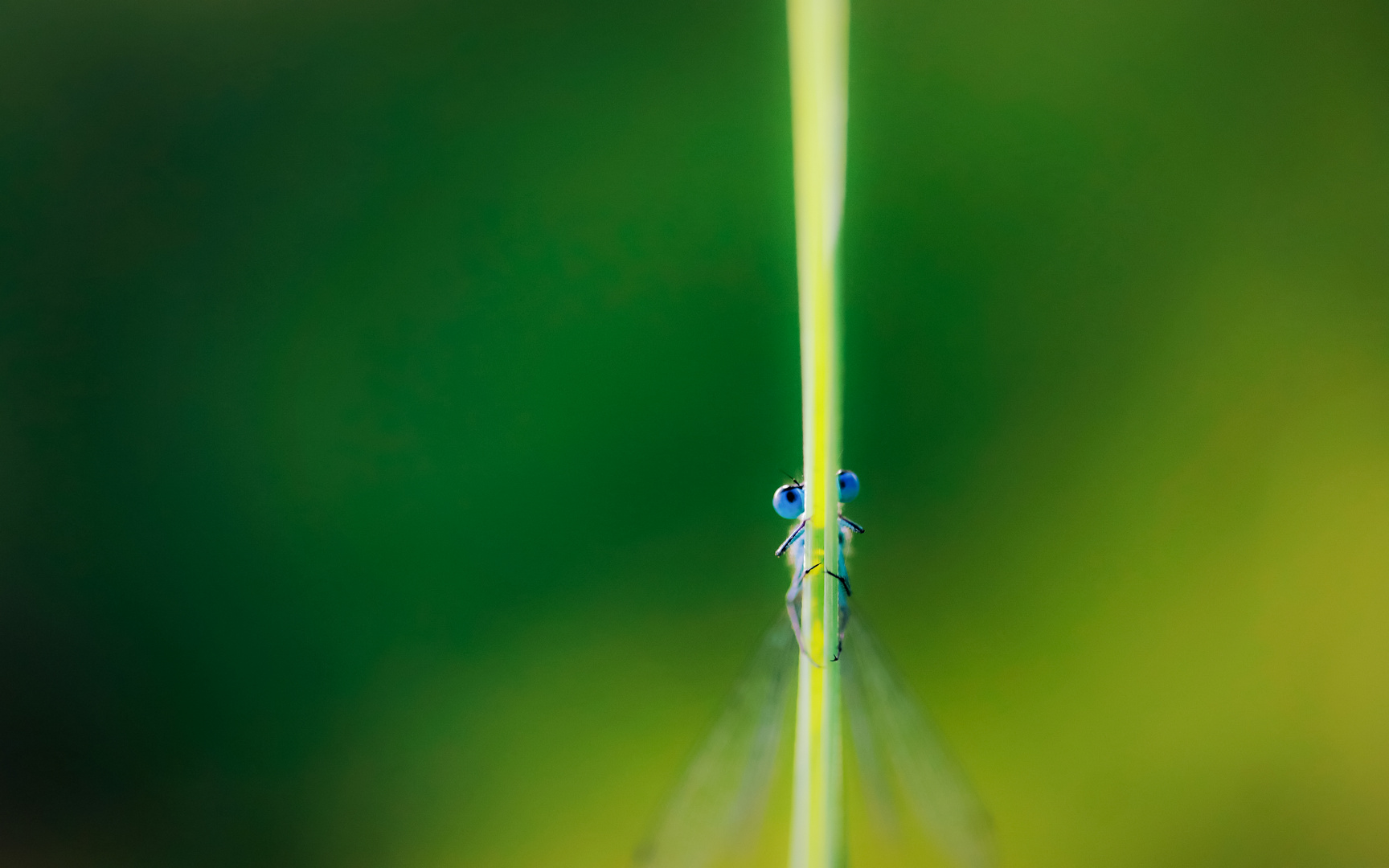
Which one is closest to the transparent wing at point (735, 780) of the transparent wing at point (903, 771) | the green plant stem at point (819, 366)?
the transparent wing at point (903, 771)

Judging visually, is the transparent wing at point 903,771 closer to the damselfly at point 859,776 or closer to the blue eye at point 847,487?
the damselfly at point 859,776

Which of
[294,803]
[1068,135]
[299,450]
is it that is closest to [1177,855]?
[1068,135]

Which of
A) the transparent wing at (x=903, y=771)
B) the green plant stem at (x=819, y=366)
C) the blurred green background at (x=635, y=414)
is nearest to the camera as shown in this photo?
the green plant stem at (x=819, y=366)

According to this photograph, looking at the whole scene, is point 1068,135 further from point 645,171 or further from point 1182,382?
point 645,171

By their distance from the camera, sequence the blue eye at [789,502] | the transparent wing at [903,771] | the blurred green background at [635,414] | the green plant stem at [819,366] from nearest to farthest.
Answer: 1. the green plant stem at [819,366]
2. the blue eye at [789,502]
3. the transparent wing at [903,771]
4. the blurred green background at [635,414]

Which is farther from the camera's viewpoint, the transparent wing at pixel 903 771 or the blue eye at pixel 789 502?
the transparent wing at pixel 903 771

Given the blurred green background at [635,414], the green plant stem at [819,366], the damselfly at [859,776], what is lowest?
the green plant stem at [819,366]
